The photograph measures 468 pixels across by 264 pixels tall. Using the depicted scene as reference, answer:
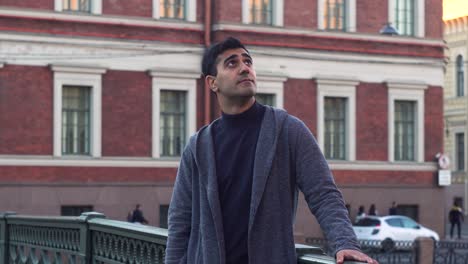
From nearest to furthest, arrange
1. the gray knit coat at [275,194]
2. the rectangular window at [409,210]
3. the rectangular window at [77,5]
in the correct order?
the gray knit coat at [275,194], the rectangular window at [77,5], the rectangular window at [409,210]

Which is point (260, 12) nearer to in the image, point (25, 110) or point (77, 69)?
point (77, 69)

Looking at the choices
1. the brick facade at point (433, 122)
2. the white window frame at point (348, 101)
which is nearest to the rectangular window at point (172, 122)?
the white window frame at point (348, 101)

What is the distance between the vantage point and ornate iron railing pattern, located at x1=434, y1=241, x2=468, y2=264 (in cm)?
2591

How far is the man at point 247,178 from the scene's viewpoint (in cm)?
536

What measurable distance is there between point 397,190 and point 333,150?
306 centimetres

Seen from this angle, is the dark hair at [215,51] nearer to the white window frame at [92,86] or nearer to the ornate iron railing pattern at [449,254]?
the ornate iron railing pattern at [449,254]

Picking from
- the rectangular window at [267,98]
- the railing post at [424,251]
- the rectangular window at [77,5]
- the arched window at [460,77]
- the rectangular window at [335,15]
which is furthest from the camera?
the arched window at [460,77]

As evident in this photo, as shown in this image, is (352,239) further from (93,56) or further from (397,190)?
(397,190)

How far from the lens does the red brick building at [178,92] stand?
36.3 meters

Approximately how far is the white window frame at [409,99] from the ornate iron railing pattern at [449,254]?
1465 centimetres

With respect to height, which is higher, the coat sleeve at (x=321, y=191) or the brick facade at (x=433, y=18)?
the brick facade at (x=433, y=18)

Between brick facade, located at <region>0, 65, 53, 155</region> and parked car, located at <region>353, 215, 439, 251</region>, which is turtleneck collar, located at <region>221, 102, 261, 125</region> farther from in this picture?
parked car, located at <region>353, 215, 439, 251</region>

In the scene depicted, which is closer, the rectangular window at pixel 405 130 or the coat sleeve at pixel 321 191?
the coat sleeve at pixel 321 191

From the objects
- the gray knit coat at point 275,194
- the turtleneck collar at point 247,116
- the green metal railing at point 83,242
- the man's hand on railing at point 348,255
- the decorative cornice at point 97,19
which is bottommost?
the green metal railing at point 83,242
